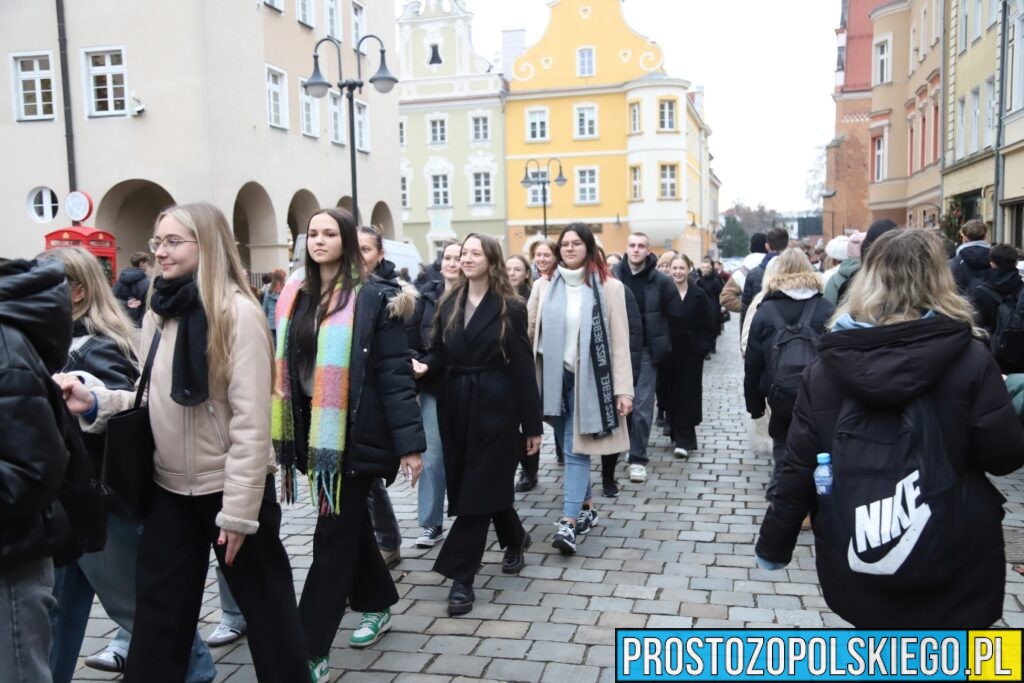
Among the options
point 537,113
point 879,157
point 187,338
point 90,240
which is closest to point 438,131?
point 537,113

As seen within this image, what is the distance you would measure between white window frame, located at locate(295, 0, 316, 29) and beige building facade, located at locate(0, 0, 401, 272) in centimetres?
120

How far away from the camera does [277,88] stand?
23.8 metres

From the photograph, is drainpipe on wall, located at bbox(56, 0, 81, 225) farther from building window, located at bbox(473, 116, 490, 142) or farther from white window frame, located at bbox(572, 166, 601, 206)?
white window frame, located at bbox(572, 166, 601, 206)

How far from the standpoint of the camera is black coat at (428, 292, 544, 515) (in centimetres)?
506

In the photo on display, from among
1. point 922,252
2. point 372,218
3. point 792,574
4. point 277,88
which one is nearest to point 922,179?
point 372,218

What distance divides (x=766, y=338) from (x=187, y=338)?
4090 mm

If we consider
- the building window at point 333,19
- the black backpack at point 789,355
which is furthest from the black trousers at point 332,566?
the building window at point 333,19

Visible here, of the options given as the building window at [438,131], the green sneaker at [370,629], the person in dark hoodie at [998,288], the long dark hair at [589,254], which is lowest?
the green sneaker at [370,629]

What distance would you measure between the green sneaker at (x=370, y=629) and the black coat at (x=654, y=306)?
4.46 metres

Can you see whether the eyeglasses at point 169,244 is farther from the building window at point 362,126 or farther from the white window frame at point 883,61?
the white window frame at point 883,61

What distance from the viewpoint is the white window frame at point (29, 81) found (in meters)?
21.4

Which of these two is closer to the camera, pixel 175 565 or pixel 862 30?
Answer: pixel 175 565

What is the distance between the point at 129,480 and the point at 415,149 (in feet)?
166

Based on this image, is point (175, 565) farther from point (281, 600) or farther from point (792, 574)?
point (792, 574)
